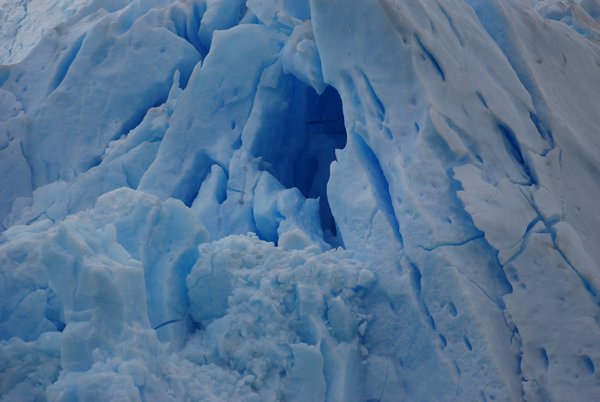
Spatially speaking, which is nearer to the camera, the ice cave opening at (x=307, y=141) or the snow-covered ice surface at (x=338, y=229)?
the snow-covered ice surface at (x=338, y=229)

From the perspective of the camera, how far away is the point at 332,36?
353 cm

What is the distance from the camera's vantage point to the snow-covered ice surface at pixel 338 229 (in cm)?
268

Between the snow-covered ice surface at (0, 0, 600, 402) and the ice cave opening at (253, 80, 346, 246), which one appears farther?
the ice cave opening at (253, 80, 346, 246)

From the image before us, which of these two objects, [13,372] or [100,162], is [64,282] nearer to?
[13,372]

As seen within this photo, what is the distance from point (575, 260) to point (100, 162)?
2.95m

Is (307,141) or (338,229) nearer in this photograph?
(338,229)

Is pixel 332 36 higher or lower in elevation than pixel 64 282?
higher

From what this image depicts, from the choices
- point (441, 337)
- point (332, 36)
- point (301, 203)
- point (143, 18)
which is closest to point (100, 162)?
point (143, 18)

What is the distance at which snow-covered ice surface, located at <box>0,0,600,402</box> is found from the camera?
2.68 metres

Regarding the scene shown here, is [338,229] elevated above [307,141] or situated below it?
above

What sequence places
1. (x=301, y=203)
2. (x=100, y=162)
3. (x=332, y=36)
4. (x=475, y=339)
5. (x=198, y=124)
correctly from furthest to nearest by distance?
(x=100, y=162) < (x=198, y=124) < (x=301, y=203) < (x=332, y=36) < (x=475, y=339)

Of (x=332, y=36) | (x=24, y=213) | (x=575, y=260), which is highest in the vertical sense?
(x=332, y=36)

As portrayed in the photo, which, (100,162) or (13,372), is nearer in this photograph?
(13,372)

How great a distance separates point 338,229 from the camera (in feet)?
11.6
